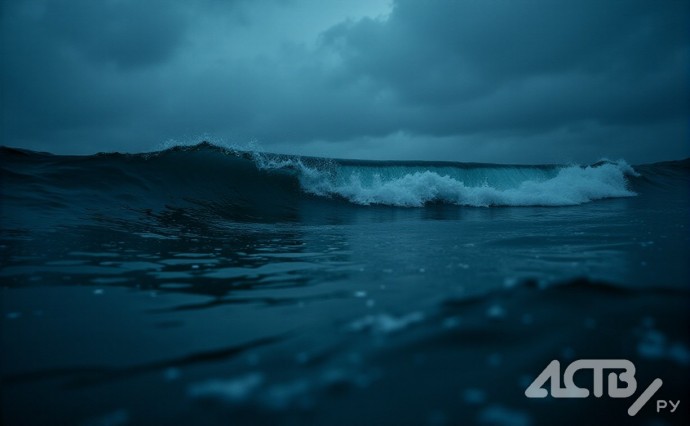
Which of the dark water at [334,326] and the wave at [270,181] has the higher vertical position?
the wave at [270,181]

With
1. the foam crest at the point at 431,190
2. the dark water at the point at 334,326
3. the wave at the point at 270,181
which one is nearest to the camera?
the dark water at the point at 334,326

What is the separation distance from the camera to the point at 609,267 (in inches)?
96.0

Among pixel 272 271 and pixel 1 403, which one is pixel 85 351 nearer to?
pixel 1 403

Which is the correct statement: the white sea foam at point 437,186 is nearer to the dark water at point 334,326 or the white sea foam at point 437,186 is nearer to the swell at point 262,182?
the swell at point 262,182

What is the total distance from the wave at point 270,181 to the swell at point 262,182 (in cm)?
3

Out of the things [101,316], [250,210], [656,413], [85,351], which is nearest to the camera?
[656,413]

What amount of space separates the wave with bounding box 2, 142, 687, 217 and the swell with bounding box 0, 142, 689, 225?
1.1 inches

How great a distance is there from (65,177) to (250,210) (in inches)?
166

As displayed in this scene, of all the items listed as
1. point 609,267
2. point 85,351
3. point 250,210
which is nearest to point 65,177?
point 250,210

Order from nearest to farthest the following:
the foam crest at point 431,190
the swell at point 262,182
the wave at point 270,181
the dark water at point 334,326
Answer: the dark water at point 334,326 → the swell at point 262,182 → the wave at point 270,181 → the foam crest at point 431,190

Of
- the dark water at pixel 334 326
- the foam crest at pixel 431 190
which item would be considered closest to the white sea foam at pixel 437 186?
the foam crest at pixel 431 190

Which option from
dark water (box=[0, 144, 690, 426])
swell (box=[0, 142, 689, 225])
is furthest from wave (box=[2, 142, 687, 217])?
dark water (box=[0, 144, 690, 426])

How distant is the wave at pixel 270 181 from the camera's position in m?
8.06

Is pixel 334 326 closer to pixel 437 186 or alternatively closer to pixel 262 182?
pixel 262 182
